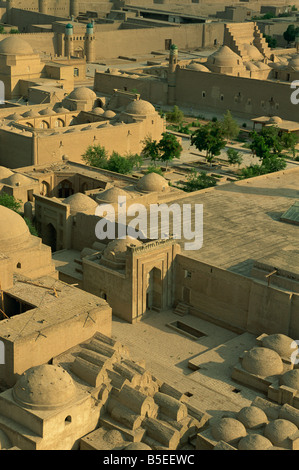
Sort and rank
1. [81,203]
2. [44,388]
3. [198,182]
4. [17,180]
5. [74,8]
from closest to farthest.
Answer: [44,388]
[81,203]
[17,180]
[198,182]
[74,8]

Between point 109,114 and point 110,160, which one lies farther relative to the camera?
point 109,114

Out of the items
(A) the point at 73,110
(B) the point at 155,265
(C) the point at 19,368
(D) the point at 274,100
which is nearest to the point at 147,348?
(B) the point at 155,265

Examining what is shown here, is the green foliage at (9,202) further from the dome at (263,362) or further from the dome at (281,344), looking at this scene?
the dome at (263,362)

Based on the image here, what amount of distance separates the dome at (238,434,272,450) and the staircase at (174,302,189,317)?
9.54 metres

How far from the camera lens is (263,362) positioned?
1086 inches

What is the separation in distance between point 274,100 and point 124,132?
1708 centimetres

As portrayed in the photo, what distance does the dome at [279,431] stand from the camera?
77.5ft

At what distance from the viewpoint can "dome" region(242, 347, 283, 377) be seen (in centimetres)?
2750

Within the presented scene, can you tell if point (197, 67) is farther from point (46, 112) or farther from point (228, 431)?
point (228, 431)

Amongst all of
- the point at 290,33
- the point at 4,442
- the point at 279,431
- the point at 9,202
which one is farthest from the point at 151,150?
the point at 290,33

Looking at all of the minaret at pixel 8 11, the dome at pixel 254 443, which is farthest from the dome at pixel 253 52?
the dome at pixel 254 443

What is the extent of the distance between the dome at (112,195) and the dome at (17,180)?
170 inches

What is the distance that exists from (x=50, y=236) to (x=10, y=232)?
7990 mm

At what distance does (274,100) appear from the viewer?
63562 millimetres
